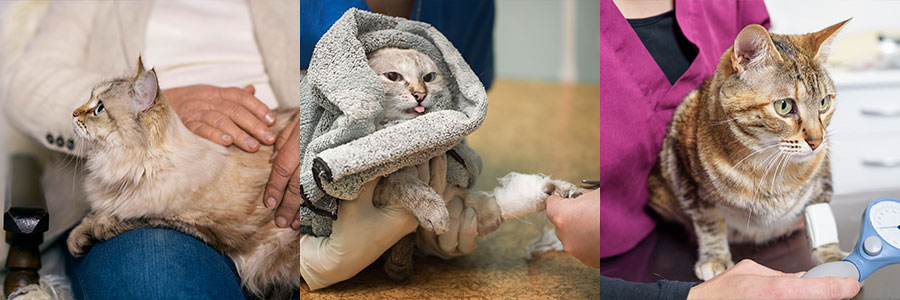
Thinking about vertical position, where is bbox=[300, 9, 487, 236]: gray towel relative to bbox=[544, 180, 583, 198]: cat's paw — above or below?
above

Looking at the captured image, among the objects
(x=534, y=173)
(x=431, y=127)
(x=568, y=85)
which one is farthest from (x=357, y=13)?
(x=568, y=85)

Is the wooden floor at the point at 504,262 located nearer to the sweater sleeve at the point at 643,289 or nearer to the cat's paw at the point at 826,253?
the sweater sleeve at the point at 643,289

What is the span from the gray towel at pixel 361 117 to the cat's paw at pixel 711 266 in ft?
1.14

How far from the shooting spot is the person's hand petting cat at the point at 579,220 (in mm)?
781

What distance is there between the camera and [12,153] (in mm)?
805

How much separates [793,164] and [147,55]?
85 cm

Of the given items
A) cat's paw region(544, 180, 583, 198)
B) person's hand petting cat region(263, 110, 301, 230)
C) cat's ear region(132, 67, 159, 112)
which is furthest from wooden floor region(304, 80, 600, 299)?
cat's ear region(132, 67, 159, 112)

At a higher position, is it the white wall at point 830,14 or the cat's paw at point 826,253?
the white wall at point 830,14

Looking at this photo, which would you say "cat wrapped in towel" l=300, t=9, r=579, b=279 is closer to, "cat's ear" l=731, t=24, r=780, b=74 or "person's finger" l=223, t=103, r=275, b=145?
"person's finger" l=223, t=103, r=275, b=145

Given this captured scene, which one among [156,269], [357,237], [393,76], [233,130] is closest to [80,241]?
[156,269]

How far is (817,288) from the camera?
0.72 metres

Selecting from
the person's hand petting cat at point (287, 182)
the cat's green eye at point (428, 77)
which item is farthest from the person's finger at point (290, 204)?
the cat's green eye at point (428, 77)

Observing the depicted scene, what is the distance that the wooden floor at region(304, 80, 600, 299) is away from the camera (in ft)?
2.64

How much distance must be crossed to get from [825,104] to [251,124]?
2.40 ft
